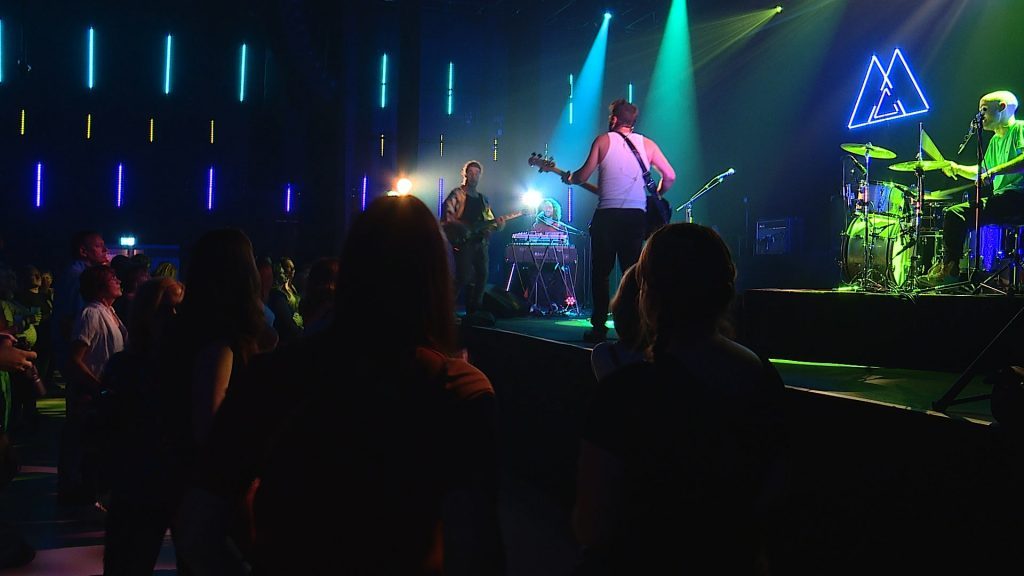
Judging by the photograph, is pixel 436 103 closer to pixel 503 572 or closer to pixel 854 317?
pixel 854 317

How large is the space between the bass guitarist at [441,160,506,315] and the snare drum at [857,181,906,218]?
12.2 ft

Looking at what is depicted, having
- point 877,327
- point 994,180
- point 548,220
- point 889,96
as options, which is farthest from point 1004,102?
point 548,220

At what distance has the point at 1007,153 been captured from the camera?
7.23 meters

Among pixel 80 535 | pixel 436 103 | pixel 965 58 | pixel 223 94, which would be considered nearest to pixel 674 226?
pixel 80 535

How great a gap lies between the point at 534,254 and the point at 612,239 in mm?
4650

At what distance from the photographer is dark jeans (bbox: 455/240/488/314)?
823 cm

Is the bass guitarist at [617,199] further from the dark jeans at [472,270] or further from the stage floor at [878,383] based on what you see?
the dark jeans at [472,270]

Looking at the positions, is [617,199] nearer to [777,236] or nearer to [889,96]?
[889,96]

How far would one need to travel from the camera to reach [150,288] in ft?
10.1

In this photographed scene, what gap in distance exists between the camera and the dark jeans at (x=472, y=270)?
324 inches

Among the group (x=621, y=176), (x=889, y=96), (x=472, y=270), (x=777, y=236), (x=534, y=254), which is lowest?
(x=472, y=270)

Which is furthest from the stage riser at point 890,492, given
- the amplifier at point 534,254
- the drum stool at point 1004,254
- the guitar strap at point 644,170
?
the amplifier at point 534,254

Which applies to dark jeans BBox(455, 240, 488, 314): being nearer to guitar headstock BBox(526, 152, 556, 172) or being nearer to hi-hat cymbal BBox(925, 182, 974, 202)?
guitar headstock BBox(526, 152, 556, 172)

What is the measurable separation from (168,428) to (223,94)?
16.9 meters
